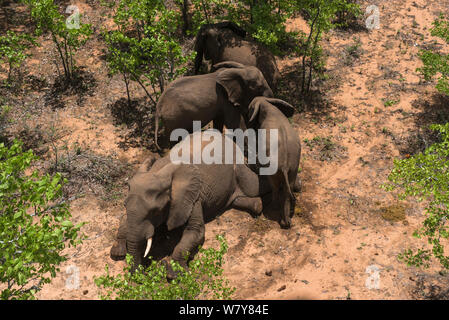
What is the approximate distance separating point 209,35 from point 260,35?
6.52 feet

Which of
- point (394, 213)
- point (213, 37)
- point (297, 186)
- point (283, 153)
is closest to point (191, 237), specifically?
point (283, 153)

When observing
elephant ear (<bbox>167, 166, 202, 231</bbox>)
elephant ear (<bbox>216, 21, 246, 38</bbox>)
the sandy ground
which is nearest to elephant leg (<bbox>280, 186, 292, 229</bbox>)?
the sandy ground

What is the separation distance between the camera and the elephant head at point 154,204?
378 inches

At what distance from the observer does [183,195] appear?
10625 millimetres

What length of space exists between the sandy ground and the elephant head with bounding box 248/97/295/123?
67.5 inches

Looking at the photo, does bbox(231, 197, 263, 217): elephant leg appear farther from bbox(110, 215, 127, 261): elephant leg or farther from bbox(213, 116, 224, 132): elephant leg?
bbox(110, 215, 127, 261): elephant leg

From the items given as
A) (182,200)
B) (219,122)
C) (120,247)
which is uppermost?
(219,122)

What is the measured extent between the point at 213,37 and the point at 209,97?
3444 millimetres

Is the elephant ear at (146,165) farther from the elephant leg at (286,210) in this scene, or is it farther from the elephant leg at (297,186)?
the elephant leg at (297,186)

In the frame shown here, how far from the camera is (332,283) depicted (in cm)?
1005

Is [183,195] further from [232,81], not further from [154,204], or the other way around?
[232,81]

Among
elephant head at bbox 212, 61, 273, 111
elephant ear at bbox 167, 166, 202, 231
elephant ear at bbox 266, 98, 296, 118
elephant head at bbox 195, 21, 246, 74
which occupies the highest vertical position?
elephant head at bbox 195, 21, 246, 74

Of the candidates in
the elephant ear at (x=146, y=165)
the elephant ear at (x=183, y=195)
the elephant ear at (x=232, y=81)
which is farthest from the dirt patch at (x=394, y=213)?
the elephant ear at (x=146, y=165)

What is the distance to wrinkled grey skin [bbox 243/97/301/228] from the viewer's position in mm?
11266
